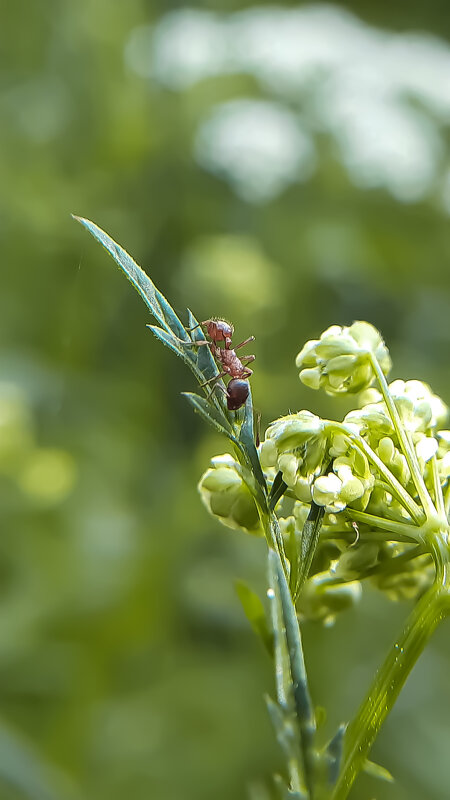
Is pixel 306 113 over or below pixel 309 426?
over

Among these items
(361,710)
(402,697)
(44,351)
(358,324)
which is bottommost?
(361,710)

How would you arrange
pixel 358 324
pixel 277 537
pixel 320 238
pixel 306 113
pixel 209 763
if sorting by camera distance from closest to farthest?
pixel 277 537
pixel 358 324
pixel 209 763
pixel 320 238
pixel 306 113

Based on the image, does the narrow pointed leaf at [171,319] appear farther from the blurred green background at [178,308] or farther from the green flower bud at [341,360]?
the blurred green background at [178,308]

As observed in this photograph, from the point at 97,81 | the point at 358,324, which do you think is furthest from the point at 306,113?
the point at 358,324

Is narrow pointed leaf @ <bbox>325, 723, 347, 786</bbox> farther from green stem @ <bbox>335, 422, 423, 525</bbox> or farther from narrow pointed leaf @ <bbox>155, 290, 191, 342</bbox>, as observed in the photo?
narrow pointed leaf @ <bbox>155, 290, 191, 342</bbox>

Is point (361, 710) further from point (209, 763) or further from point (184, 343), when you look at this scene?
point (209, 763)

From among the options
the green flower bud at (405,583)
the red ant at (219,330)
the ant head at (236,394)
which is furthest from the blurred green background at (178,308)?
the ant head at (236,394)
